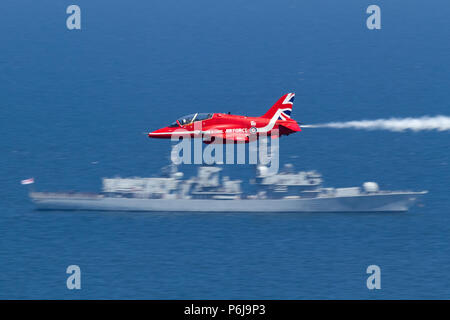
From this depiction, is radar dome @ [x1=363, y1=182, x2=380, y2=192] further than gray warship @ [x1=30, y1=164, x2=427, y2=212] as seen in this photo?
Yes

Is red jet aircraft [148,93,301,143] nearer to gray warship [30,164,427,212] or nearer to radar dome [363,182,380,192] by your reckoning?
gray warship [30,164,427,212]

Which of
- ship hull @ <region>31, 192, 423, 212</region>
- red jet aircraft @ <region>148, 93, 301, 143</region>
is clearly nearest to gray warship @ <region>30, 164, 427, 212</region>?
ship hull @ <region>31, 192, 423, 212</region>

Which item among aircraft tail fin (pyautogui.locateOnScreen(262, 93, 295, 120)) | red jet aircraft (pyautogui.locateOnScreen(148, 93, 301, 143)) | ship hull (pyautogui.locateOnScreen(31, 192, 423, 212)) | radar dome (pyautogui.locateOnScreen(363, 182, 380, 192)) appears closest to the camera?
red jet aircraft (pyautogui.locateOnScreen(148, 93, 301, 143))

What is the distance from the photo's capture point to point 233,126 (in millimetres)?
142125

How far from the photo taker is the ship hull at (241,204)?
15538 centimetres

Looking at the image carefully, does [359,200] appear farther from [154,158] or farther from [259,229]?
[154,158]

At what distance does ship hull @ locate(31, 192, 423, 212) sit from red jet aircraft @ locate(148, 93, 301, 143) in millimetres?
14476

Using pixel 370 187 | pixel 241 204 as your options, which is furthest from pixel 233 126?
pixel 370 187

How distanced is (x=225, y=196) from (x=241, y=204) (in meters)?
2.52

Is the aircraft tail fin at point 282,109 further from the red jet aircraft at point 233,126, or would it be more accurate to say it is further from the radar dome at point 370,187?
the radar dome at point 370,187

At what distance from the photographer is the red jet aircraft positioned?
14188 centimetres

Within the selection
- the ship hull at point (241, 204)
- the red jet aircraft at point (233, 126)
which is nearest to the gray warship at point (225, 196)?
the ship hull at point (241, 204)

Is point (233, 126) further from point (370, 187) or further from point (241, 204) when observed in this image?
point (370, 187)

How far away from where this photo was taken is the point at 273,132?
143500mm
